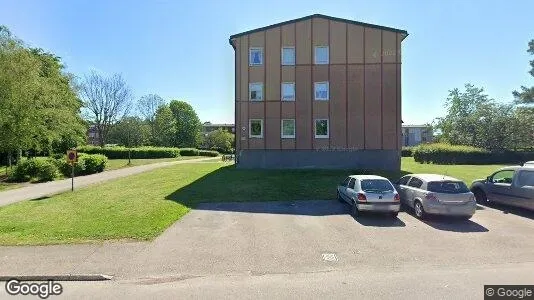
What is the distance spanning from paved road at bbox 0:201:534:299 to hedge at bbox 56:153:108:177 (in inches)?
791

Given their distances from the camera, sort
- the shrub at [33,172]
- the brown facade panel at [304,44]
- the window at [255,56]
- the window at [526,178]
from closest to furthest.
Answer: the window at [526,178]
the shrub at [33,172]
the brown facade panel at [304,44]
the window at [255,56]

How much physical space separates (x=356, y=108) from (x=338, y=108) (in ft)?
4.08

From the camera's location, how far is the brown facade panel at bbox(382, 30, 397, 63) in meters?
24.8

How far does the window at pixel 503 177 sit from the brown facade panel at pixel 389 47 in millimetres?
13188

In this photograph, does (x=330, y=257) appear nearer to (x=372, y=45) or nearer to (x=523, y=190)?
(x=523, y=190)

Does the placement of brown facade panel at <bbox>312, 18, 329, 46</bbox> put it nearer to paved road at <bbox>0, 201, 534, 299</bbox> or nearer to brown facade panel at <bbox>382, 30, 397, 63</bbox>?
brown facade panel at <bbox>382, 30, 397, 63</bbox>

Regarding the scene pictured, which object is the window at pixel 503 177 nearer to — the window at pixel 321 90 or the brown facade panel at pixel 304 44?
the window at pixel 321 90

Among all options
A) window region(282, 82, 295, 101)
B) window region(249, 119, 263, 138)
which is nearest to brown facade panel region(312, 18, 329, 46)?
window region(282, 82, 295, 101)

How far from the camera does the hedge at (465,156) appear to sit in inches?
1468

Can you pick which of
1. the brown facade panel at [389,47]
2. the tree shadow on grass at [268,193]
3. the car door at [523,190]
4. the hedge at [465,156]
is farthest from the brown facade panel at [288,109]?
the hedge at [465,156]

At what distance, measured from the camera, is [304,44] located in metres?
25.4

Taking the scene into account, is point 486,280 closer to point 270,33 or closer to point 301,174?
point 301,174

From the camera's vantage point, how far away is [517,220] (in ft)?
35.7

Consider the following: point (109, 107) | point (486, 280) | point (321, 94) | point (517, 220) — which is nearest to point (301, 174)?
point (321, 94)
